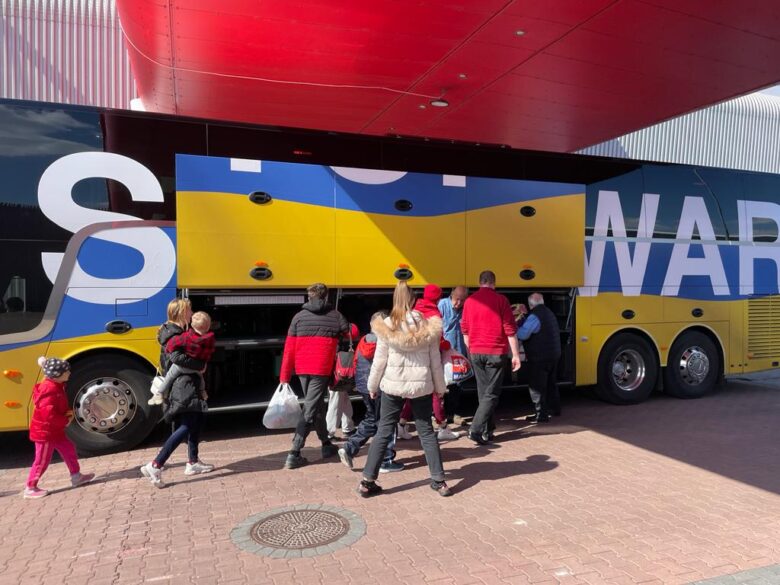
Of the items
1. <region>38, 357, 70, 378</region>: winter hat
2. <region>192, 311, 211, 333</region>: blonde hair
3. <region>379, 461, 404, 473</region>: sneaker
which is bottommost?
<region>379, 461, 404, 473</region>: sneaker

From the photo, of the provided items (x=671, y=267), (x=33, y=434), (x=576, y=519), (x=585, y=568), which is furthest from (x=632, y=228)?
(x=33, y=434)

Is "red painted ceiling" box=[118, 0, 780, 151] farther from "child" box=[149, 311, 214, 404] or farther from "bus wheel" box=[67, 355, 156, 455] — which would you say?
"bus wheel" box=[67, 355, 156, 455]

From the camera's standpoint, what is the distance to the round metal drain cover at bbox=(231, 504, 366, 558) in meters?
3.94

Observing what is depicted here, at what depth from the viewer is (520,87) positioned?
25.8 ft

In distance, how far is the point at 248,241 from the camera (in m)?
6.36

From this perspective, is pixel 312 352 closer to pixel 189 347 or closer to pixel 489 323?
pixel 189 347

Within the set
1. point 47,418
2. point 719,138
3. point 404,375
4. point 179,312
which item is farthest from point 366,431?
point 719,138

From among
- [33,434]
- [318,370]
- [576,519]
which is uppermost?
[318,370]

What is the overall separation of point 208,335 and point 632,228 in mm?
6304

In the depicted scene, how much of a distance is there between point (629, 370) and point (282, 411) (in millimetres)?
5742

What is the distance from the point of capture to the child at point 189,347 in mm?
5145

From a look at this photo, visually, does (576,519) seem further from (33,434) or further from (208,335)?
(33,434)

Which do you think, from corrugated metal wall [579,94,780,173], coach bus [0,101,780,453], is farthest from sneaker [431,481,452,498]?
corrugated metal wall [579,94,780,173]

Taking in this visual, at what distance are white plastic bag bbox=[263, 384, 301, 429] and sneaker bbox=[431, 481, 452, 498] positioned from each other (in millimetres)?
1487
